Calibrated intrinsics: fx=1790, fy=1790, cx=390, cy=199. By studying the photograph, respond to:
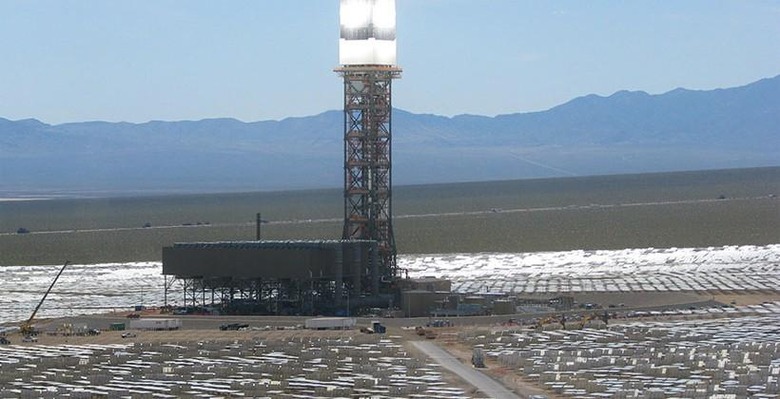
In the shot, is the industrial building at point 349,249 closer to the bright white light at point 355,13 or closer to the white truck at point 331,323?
the bright white light at point 355,13

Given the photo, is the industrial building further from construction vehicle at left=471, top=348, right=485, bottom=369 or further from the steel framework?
construction vehicle at left=471, top=348, right=485, bottom=369

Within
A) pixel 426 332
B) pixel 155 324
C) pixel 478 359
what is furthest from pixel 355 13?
pixel 478 359

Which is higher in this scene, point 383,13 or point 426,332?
point 383,13

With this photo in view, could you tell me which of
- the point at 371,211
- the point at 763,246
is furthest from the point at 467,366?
the point at 763,246

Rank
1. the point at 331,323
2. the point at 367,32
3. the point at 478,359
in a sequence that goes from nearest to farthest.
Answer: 1. the point at 478,359
2. the point at 331,323
3. the point at 367,32

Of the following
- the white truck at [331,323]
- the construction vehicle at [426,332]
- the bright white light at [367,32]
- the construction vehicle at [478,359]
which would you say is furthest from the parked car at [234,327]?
the construction vehicle at [478,359]

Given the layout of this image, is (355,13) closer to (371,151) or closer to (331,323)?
(371,151)

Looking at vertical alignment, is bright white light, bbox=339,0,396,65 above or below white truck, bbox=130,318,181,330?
above

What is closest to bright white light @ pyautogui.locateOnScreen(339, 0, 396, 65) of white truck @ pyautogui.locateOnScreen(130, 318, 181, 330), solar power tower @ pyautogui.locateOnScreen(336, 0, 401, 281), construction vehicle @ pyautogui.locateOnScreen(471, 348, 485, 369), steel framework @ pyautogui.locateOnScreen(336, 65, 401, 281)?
solar power tower @ pyautogui.locateOnScreen(336, 0, 401, 281)
